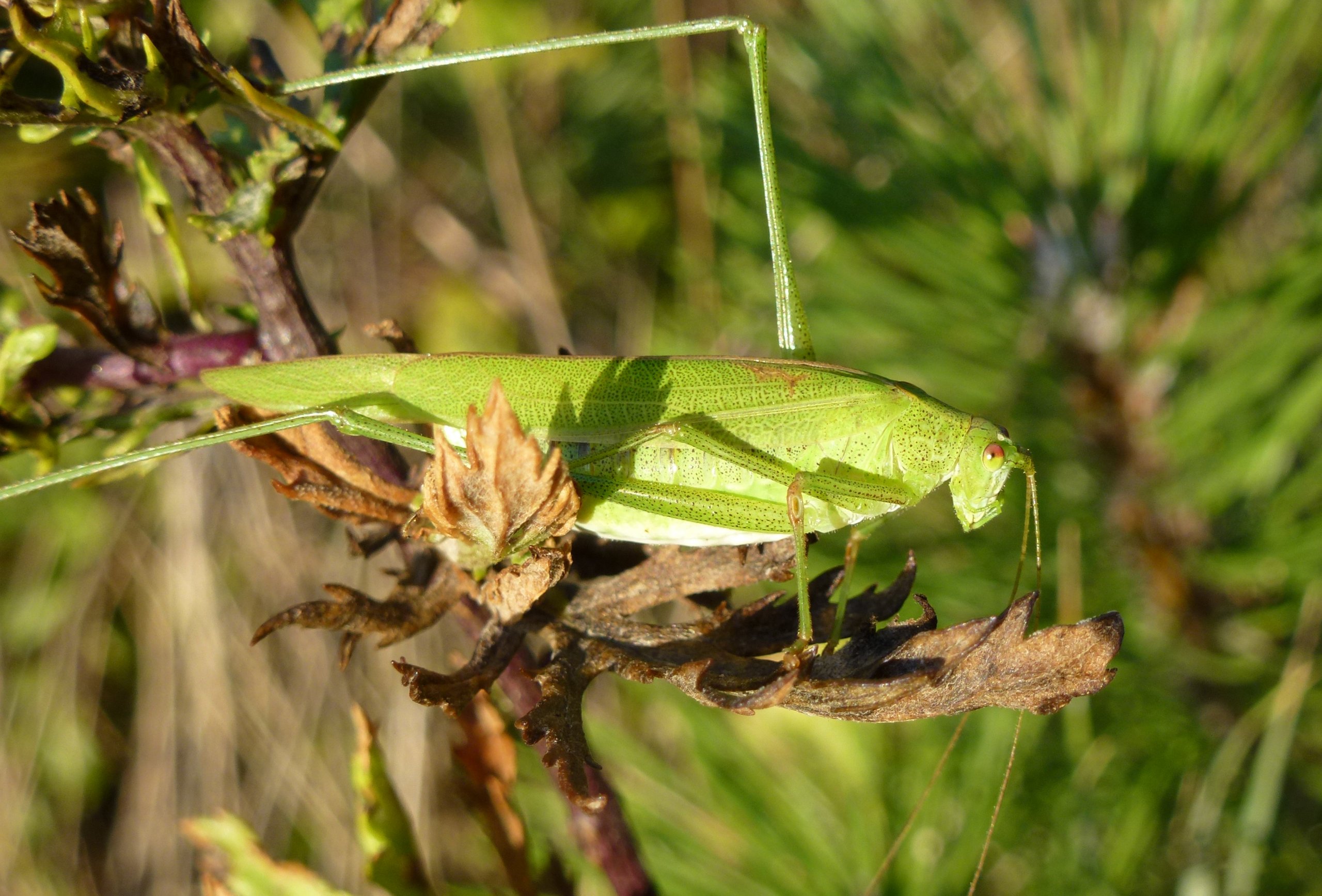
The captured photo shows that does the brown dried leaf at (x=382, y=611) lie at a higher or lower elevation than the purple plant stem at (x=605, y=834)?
higher

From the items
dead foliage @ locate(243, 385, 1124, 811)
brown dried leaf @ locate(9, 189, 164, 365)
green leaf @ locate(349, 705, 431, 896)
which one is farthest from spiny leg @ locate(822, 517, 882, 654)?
brown dried leaf @ locate(9, 189, 164, 365)

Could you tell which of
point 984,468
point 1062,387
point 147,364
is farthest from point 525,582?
point 1062,387

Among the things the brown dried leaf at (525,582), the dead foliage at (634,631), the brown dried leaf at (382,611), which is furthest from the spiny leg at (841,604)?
the brown dried leaf at (382,611)

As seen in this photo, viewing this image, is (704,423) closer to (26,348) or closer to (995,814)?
(995,814)

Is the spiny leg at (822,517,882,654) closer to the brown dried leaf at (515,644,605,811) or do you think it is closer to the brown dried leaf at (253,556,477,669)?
the brown dried leaf at (515,644,605,811)

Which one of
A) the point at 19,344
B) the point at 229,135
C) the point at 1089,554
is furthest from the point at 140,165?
the point at 1089,554

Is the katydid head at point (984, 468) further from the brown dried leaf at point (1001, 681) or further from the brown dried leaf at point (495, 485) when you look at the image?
the brown dried leaf at point (495, 485)
